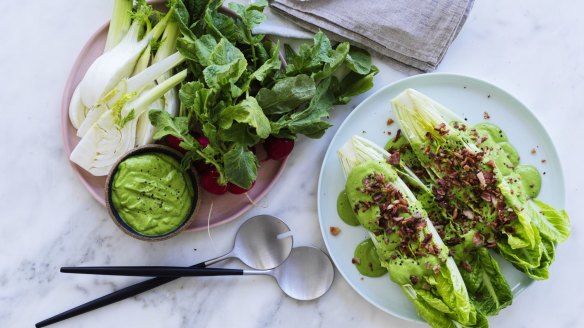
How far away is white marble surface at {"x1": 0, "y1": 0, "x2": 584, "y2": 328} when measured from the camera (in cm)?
227

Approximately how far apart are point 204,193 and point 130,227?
13.0 inches

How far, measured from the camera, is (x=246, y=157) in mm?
1919

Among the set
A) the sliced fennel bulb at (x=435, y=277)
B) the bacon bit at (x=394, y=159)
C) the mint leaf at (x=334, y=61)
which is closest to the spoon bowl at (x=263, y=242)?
the sliced fennel bulb at (x=435, y=277)

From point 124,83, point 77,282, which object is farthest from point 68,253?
point 124,83

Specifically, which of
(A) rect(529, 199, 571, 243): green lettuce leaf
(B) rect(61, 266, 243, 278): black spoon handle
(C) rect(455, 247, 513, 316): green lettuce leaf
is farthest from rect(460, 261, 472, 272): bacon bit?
(B) rect(61, 266, 243, 278): black spoon handle

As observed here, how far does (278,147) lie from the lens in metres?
2.09

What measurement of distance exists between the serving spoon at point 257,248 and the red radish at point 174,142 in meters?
0.40

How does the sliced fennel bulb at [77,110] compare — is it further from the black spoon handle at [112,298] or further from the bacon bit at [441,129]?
the bacon bit at [441,129]

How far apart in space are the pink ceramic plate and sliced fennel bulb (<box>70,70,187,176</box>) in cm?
10

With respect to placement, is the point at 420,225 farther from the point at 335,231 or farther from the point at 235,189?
the point at 235,189

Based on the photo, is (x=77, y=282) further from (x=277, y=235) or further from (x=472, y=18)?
(x=472, y=18)

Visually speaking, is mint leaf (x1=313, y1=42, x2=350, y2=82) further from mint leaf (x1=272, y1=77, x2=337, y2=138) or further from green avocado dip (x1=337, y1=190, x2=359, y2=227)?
green avocado dip (x1=337, y1=190, x2=359, y2=227)

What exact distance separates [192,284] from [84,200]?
558mm

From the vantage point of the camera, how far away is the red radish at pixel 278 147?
2084mm
